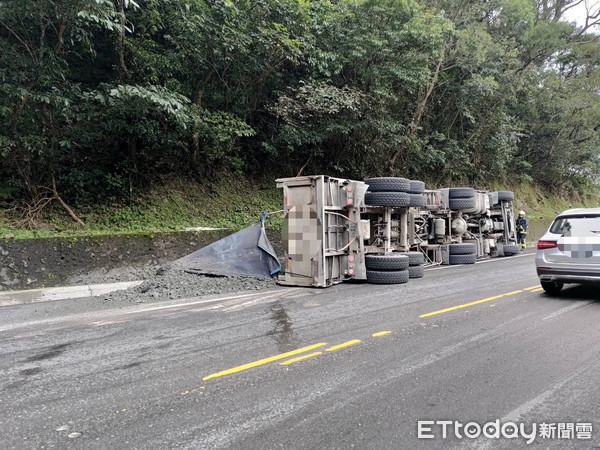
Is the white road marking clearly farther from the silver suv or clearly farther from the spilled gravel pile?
the spilled gravel pile

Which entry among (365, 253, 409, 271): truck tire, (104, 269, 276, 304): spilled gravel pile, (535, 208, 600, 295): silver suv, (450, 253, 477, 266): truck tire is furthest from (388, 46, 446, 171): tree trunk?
(104, 269, 276, 304): spilled gravel pile

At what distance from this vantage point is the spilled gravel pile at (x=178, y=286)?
7.99 meters

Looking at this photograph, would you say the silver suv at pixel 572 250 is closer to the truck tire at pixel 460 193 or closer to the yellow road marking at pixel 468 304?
the yellow road marking at pixel 468 304

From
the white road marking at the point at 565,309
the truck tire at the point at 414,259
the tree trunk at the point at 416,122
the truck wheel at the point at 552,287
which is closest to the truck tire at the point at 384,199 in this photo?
the truck tire at the point at 414,259

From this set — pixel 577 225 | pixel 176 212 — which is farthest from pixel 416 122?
pixel 577 225

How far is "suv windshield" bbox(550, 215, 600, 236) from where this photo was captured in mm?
7086

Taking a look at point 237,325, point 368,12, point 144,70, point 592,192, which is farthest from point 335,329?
point 592,192

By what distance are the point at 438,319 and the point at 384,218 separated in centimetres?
453

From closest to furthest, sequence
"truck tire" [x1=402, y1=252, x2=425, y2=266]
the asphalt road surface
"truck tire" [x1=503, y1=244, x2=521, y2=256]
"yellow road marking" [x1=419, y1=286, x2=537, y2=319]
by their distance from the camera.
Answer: the asphalt road surface, "yellow road marking" [x1=419, y1=286, x2=537, y2=319], "truck tire" [x1=402, y1=252, x2=425, y2=266], "truck tire" [x1=503, y1=244, x2=521, y2=256]

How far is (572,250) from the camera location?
23.5ft

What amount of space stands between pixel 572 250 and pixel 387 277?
11.8 ft

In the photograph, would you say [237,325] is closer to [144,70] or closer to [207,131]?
[207,131]

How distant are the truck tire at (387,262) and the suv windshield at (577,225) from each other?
303cm

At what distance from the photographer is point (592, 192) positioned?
41656 millimetres
